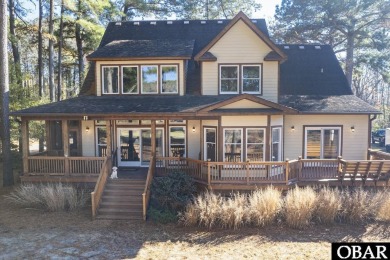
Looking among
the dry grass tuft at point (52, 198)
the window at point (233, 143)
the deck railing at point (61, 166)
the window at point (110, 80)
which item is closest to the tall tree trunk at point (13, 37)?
the window at point (110, 80)

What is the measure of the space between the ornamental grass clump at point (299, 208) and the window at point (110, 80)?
1000cm

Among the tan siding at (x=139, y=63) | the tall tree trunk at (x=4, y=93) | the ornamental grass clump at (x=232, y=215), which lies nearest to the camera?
the ornamental grass clump at (x=232, y=215)

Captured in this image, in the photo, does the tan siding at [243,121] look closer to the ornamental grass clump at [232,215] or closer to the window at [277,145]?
the window at [277,145]

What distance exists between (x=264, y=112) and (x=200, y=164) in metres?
3.38

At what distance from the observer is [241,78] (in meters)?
16.0

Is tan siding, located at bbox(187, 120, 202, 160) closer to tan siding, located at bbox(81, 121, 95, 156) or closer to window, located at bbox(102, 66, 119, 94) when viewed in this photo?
window, located at bbox(102, 66, 119, 94)

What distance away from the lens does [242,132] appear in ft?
45.6

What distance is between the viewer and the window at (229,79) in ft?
52.6

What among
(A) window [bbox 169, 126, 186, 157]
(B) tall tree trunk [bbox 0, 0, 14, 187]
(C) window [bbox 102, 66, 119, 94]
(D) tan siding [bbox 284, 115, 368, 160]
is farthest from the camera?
(C) window [bbox 102, 66, 119, 94]

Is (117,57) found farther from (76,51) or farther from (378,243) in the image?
(76,51)

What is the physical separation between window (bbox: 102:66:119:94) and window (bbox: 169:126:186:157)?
11.9ft

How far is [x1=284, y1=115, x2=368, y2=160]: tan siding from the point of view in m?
15.7

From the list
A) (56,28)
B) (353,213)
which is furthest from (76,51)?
(353,213)

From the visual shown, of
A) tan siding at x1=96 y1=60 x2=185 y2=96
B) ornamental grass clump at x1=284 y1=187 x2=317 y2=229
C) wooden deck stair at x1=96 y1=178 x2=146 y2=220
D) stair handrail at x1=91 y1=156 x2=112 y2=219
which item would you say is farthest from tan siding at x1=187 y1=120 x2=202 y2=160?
ornamental grass clump at x1=284 y1=187 x2=317 y2=229
